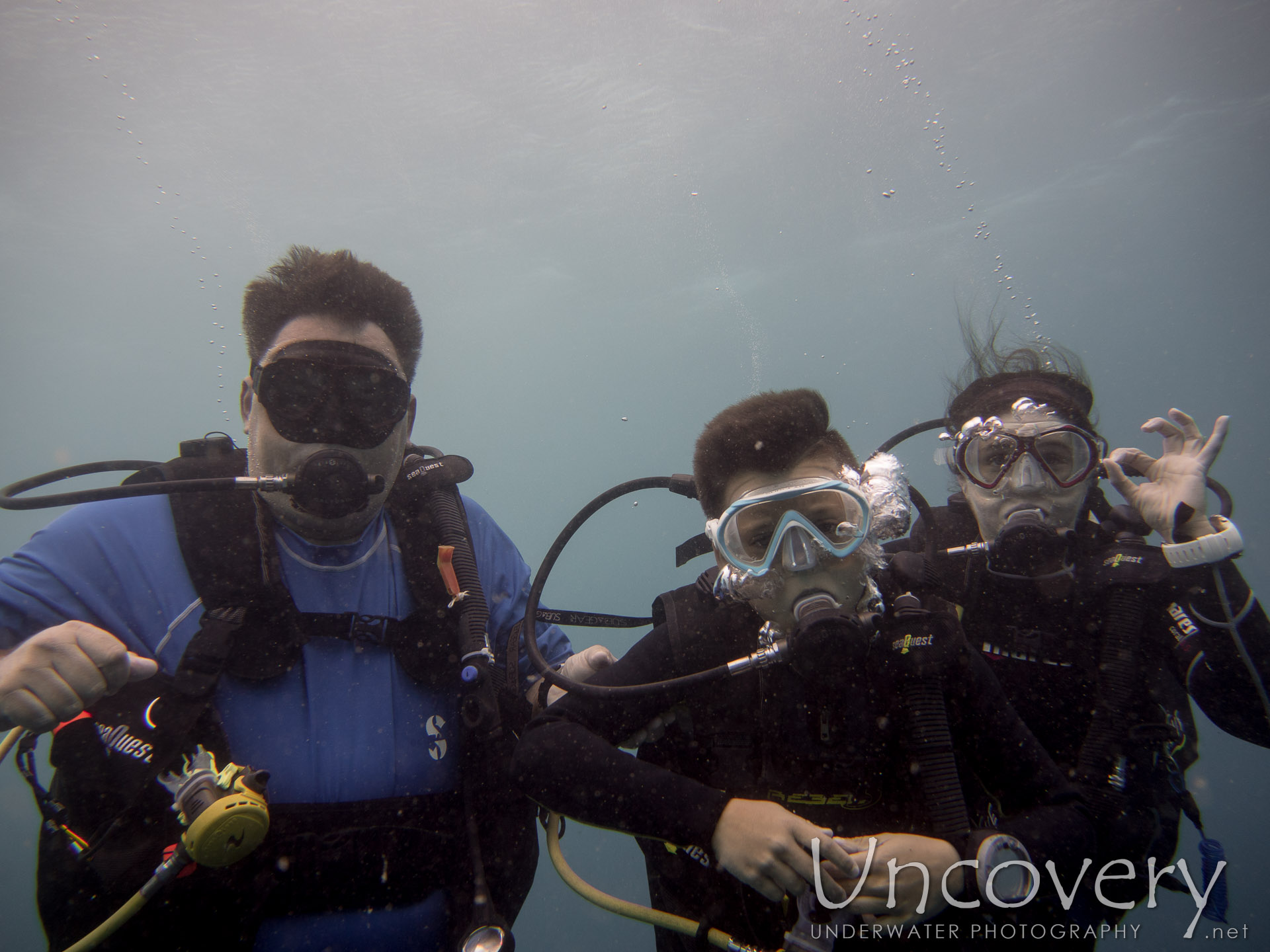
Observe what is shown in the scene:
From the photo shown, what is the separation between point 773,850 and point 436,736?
4.27 feet

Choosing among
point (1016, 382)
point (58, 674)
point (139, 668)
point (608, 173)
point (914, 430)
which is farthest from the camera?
point (608, 173)

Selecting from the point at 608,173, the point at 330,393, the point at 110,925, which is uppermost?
the point at 608,173

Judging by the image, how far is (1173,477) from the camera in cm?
268

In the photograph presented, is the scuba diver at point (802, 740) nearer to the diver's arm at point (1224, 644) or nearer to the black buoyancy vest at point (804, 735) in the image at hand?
the black buoyancy vest at point (804, 735)

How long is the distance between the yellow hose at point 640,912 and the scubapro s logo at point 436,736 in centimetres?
52

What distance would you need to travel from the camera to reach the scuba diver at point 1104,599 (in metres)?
2.24

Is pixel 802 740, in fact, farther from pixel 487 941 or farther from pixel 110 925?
pixel 110 925

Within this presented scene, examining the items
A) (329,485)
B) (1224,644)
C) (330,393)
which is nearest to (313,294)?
(330,393)

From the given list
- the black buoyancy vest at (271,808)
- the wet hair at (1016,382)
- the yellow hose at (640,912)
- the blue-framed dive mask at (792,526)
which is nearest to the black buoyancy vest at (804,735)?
the blue-framed dive mask at (792,526)

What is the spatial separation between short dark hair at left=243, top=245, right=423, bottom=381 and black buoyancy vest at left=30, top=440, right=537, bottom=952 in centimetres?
55

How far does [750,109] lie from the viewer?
65.3 ft

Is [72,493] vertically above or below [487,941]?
above

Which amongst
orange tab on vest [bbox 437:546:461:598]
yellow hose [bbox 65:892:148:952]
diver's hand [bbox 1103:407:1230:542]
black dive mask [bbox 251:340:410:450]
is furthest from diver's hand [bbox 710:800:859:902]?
diver's hand [bbox 1103:407:1230:542]

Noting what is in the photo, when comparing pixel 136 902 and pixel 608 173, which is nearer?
pixel 136 902
